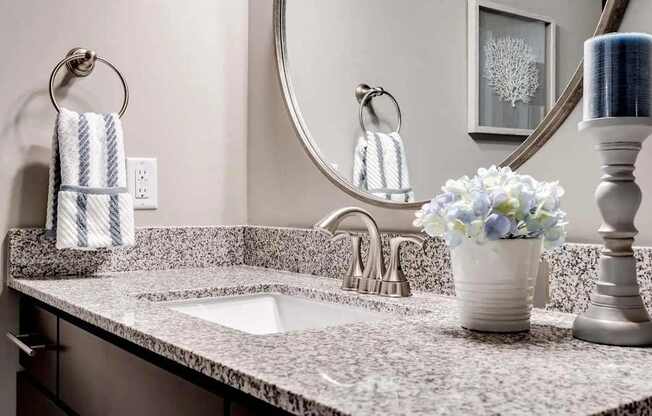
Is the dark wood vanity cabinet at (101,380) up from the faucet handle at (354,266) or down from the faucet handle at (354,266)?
down

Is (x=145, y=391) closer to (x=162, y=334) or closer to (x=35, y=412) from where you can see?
(x=162, y=334)

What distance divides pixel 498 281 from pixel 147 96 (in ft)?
3.37

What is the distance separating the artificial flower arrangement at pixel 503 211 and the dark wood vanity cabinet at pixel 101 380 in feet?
1.09

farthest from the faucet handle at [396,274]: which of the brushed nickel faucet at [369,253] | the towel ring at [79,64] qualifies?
the towel ring at [79,64]

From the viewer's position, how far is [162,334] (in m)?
0.78

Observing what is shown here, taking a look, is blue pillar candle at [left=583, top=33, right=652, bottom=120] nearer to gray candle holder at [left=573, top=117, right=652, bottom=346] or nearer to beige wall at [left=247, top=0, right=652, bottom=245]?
gray candle holder at [left=573, top=117, right=652, bottom=346]

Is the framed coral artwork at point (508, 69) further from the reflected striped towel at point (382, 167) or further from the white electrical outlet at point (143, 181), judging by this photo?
the white electrical outlet at point (143, 181)

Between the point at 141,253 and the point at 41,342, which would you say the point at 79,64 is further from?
the point at 41,342

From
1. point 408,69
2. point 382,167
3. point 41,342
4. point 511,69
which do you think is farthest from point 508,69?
point 41,342

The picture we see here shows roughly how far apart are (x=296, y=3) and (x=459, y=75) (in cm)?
62

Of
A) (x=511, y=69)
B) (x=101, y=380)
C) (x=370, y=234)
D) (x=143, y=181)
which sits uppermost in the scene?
(x=511, y=69)

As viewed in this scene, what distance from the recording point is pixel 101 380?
0.96 metres

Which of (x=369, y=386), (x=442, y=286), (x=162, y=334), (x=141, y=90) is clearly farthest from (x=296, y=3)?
(x=369, y=386)

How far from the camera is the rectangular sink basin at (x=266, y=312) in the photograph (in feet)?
3.82
